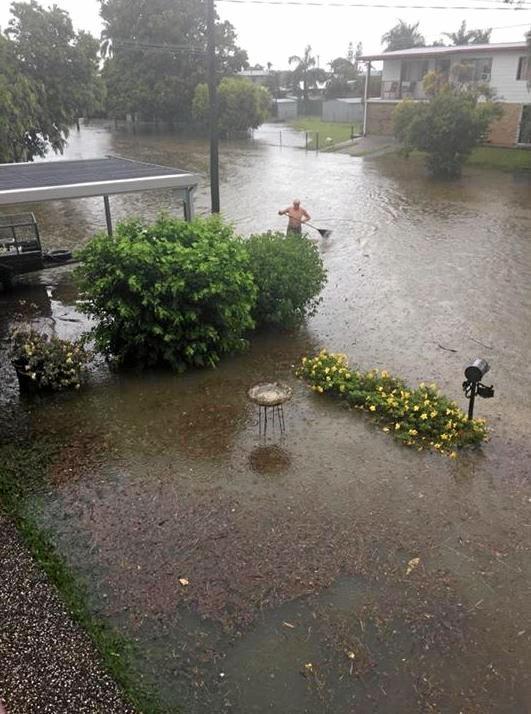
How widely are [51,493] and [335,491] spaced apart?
9.11 ft

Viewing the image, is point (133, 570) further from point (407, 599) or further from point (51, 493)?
point (407, 599)

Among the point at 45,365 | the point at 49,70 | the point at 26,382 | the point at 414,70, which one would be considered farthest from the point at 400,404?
the point at 414,70

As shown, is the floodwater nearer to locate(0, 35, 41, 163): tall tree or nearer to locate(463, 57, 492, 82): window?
locate(0, 35, 41, 163): tall tree

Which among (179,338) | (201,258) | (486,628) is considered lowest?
(486,628)

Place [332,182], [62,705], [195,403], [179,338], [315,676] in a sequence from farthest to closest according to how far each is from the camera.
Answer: [332,182] → [179,338] → [195,403] → [315,676] → [62,705]

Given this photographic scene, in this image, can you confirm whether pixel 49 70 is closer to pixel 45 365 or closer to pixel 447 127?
pixel 447 127

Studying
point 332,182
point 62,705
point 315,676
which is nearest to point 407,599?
point 315,676

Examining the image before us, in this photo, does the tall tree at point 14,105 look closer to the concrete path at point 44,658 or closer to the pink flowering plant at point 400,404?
the pink flowering plant at point 400,404

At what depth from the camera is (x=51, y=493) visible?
600 centimetres

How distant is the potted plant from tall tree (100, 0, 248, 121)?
4089cm

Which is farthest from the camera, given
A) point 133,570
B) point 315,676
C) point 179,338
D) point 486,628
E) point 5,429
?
point 179,338

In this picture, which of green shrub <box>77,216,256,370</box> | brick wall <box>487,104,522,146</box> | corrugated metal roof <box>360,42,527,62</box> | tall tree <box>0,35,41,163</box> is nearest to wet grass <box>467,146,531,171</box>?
brick wall <box>487,104,522,146</box>

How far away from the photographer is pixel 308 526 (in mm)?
5543

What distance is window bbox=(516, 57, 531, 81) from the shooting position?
28641mm
